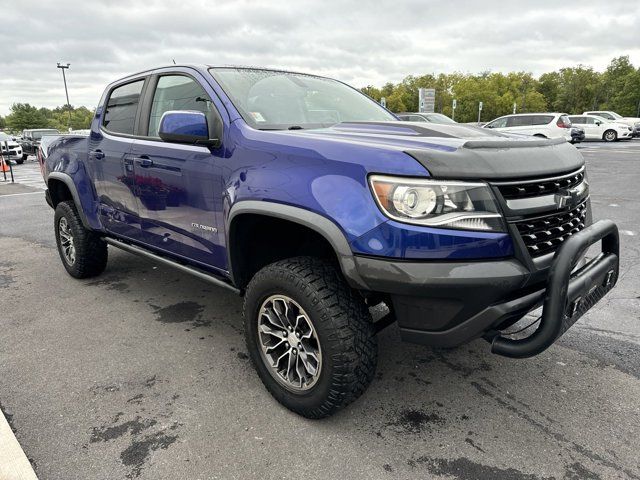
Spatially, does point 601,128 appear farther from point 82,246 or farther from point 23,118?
point 23,118

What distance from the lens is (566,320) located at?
2.04m

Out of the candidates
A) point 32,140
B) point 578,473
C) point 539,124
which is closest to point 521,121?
point 539,124

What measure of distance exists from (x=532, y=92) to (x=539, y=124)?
6433cm

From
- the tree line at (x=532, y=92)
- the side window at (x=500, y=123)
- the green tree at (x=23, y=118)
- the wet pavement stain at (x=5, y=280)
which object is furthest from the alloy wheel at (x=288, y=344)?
the green tree at (x=23, y=118)

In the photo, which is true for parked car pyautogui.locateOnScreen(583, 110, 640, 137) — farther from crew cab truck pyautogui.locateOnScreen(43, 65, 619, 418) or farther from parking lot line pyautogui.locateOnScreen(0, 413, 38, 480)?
parking lot line pyautogui.locateOnScreen(0, 413, 38, 480)

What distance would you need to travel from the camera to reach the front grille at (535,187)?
1.95m

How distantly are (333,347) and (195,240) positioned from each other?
129 cm

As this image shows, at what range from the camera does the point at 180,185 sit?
2.91 metres

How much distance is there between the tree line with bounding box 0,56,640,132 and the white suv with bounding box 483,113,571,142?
5230 centimetres

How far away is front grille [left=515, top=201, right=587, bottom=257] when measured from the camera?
1.98m

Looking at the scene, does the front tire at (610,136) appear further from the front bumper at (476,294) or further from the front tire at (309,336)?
the front tire at (309,336)

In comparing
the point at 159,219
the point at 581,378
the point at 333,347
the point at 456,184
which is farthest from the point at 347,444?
the point at 159,219

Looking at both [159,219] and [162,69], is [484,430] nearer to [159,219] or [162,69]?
[159,219]

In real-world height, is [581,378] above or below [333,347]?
below
